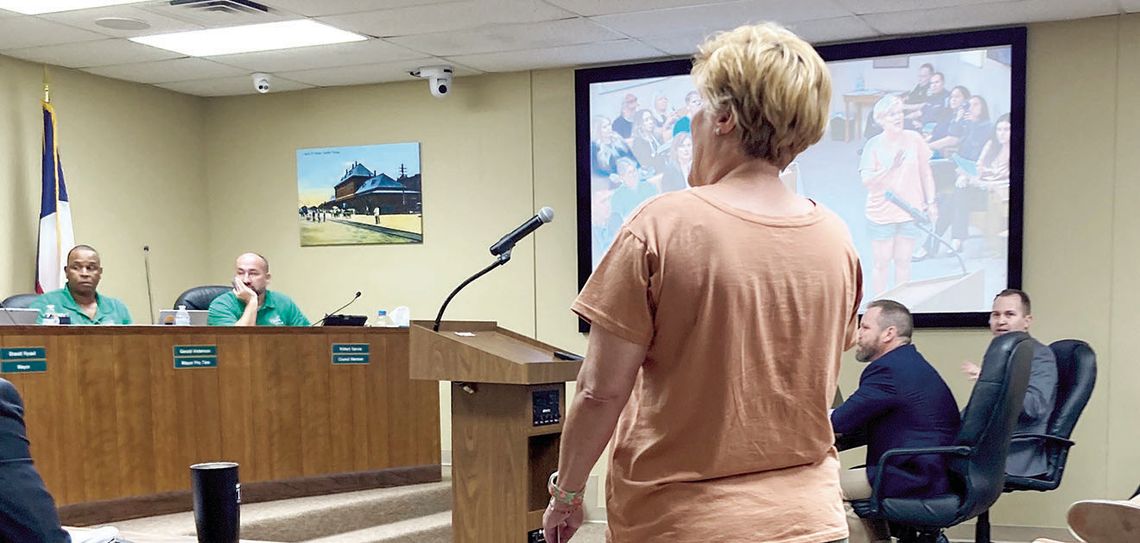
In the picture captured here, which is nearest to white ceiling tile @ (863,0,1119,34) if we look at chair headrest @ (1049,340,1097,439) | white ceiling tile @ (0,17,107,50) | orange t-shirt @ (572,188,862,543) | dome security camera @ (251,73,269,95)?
chair headrest @ (1049,340,1097,439)

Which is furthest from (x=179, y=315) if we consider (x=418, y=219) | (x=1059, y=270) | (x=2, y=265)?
(x=1059, y=270)

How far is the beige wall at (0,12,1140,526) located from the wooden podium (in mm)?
3520

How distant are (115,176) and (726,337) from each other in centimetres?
680

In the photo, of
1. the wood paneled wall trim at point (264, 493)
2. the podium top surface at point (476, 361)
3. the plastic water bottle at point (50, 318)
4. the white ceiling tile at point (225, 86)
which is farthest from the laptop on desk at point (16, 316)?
the white ceiling tile at point (225, 86)

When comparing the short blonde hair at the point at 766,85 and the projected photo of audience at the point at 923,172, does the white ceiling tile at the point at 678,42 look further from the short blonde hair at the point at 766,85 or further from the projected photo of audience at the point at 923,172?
the short blonde hair at the point at 766,85

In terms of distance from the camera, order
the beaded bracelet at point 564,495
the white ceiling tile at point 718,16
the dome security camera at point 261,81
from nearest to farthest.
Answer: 1. the beaded bracelet at point 564,495
2. the white ceiling tile at point 718,16
3. the dome security camera at point 261,81

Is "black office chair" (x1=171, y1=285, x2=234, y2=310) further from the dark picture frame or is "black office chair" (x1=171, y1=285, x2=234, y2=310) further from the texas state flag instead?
the dark picture frame

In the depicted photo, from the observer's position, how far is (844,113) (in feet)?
21.3

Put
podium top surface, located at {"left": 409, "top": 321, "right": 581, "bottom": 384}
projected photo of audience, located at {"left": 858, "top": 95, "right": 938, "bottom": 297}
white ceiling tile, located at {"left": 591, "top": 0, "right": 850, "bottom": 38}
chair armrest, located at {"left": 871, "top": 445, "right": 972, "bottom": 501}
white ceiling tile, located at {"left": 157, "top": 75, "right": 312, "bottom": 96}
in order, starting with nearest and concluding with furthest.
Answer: podium top surface, located at {"left": 409, "top": 321, "right": 581, "bottom": 384}, chair armrest, located at {"left": 871, "top": 445, "right": 972, "bottom": 501}, white ceiling tile, located at {"left": 591, "top": 0, "right": 850, "bottom": 38}, projected photo of audience, located at {"left": 858, "top": 95, "right": 938, "bottom": 297}, white ceiling tile, located at {"left": 157, "top": 75, "right": 312, "bottom": 96}

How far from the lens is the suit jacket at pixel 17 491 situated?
1724 millimetres

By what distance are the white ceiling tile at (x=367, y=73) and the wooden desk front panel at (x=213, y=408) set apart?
6.26ft

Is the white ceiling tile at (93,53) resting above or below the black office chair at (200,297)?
above

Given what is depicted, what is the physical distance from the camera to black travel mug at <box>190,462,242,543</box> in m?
2.20

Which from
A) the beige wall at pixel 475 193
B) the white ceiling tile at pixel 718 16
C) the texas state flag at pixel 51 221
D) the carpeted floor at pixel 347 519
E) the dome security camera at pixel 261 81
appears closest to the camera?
the carpeted floor at pixel 347 519
